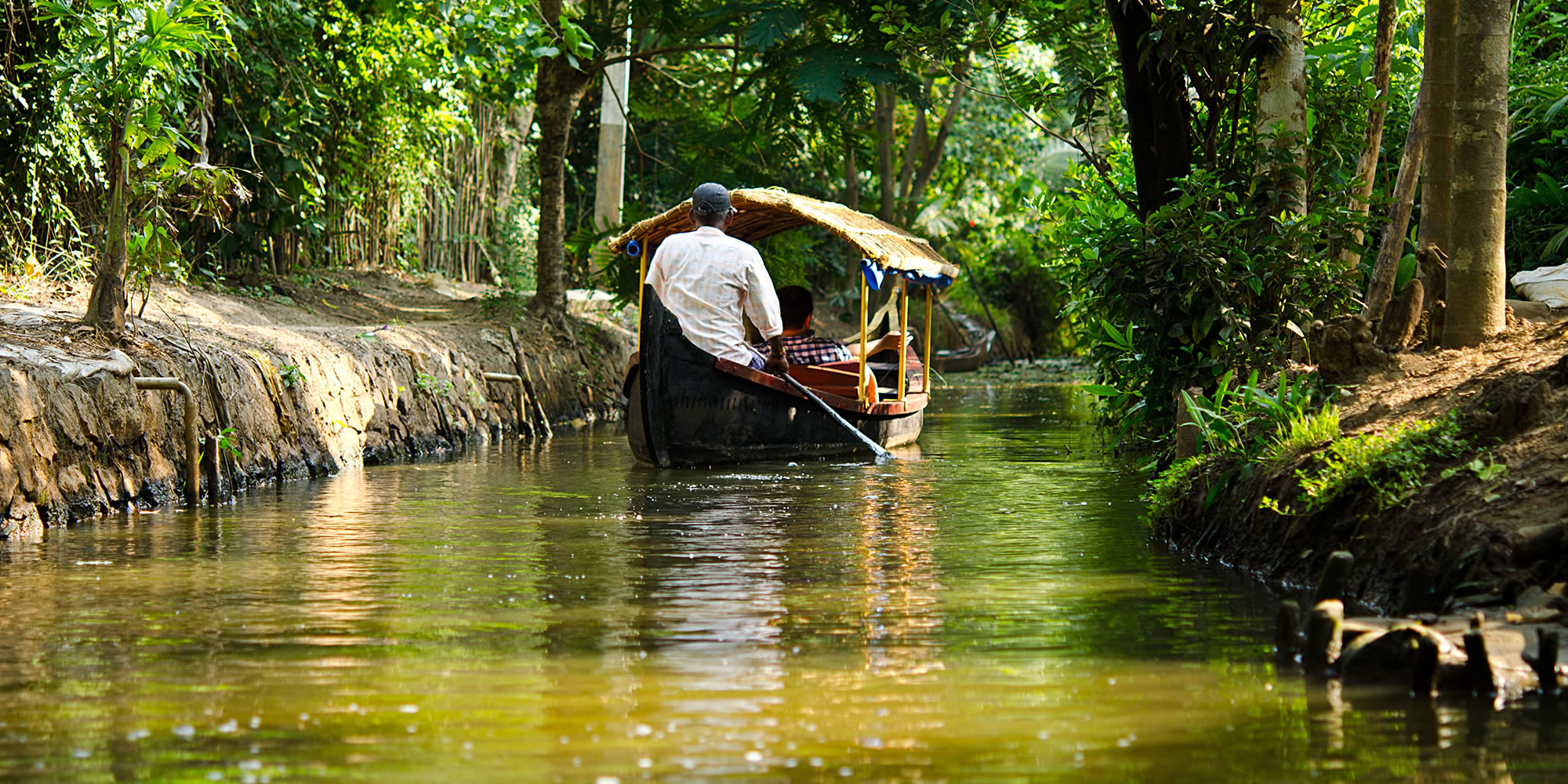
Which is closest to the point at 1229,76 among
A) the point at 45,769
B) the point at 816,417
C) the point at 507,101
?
the point at 816,417

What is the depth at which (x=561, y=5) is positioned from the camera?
17000 millimetres

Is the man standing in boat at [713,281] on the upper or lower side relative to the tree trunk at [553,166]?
lower

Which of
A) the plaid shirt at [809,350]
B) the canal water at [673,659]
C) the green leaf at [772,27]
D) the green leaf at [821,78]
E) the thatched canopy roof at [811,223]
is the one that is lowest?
the canal water at [673,659]

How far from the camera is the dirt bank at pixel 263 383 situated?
8.05 metres

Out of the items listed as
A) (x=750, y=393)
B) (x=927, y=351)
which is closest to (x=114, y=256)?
(x=750, y=393)

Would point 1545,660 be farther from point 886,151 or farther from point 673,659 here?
point 886,151

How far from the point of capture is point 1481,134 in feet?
22.3

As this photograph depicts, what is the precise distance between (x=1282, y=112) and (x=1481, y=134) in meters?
1.78

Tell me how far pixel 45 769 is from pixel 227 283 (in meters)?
12.3

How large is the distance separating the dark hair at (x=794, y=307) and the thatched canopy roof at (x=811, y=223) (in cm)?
64

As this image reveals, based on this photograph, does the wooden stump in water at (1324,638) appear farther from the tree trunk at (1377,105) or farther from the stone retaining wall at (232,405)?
the stone retaining wall at (232,405)

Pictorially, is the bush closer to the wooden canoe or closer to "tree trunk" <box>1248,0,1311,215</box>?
"tree trunk" <box>1248,0,1311,215</box>

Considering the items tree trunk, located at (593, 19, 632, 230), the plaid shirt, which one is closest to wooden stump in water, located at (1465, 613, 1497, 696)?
the plaid shirt

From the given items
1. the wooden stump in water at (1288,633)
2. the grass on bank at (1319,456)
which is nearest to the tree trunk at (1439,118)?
the grass on bank at (1319,456)
